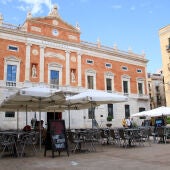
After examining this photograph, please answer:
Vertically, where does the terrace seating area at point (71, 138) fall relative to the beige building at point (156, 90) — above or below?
below

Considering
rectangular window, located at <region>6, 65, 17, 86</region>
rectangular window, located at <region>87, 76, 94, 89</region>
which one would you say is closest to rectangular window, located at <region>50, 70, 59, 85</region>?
rectangular window, located at <region>6, 65, 17, 86</region>

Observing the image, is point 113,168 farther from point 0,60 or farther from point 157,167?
point 0,60

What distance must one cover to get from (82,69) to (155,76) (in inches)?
1085

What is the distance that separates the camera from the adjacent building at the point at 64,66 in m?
22.5

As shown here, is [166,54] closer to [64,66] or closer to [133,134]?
[64,66]

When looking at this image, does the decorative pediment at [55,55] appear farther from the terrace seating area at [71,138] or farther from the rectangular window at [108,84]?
the terrace seating area at [71,138]

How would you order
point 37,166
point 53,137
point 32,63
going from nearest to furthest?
point 37,166 → point 53,137 → point 32,63

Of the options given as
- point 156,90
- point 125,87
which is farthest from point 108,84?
point 156,90

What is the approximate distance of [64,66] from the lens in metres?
25.6

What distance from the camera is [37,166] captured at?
21.5 feet

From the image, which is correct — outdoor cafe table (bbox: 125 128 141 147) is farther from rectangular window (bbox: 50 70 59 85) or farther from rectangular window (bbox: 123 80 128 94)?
rectangular window (bbox: 123 80 128 94)

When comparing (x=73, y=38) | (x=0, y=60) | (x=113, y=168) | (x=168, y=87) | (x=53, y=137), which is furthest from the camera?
(x=168, y=87)

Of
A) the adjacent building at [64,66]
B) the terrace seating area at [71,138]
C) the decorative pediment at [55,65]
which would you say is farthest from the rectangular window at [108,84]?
the terrace seating area at [71,138]

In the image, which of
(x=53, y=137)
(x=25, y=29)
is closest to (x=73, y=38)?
(x=25, y=29)
